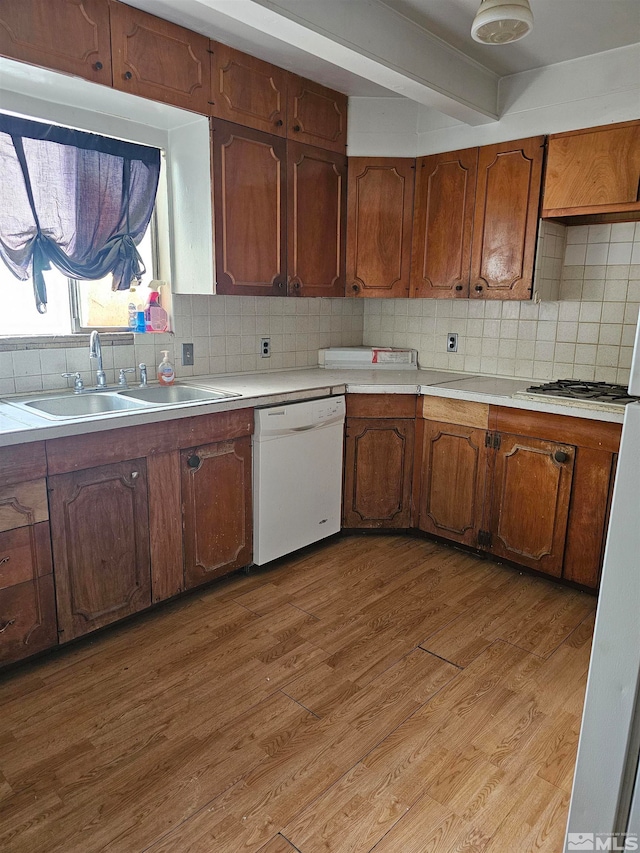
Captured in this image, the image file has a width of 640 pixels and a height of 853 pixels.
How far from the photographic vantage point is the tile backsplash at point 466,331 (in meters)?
2.73

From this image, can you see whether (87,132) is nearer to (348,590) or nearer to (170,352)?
(170,352)

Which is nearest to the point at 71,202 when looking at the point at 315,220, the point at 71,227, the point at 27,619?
the point at 71,227

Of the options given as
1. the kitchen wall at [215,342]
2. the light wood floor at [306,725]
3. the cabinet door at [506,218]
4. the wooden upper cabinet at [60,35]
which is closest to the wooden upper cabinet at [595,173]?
the cabinet door at [506,218]

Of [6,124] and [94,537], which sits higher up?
[6,124]

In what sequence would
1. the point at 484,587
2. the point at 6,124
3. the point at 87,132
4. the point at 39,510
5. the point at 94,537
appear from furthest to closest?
the point at 484,587 < the point at 87,132 < the point at 6,124 < the point at 94,537 < the point at 39,510

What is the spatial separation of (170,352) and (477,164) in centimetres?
191

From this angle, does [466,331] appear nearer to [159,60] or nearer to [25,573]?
[159,60]

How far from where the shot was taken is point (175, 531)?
2.47 meters

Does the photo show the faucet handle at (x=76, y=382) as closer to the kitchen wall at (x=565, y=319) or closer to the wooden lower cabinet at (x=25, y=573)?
the wooden lower cabinet at (x=25, y=573)

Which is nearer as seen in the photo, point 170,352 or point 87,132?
point 87,132

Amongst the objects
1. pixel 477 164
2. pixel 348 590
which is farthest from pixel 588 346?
pixel 348 590

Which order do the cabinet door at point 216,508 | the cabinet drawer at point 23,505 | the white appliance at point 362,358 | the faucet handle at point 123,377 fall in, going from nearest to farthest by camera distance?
1. the cabinet drawer at point 23,505
2. the cabinet door at point 216,508
3. the faucet handle at point 123,377
4. the white appliance at point 362,358

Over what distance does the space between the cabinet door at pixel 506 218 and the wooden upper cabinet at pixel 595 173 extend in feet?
0.29

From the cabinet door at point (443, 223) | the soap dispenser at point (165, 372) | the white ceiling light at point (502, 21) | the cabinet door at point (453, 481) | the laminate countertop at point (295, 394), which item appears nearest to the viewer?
the white ceiling light at point (502, 21)
